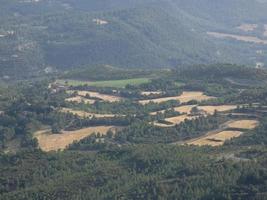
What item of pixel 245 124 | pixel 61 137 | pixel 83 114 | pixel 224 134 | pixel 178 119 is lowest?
pixel 83 114

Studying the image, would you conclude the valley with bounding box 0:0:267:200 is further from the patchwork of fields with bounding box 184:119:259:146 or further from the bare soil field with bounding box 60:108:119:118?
the patchwork of fields with bounding box 184:119:259:146

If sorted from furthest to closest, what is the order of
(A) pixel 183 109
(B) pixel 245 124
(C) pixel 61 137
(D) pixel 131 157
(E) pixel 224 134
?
(A) pixel 183 109, (C) pixel 61 137, (B) pixel 245 124, (E) pixel 224 134, (D) pixel 131 157

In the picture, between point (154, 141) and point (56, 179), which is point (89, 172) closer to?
point (56, 179)

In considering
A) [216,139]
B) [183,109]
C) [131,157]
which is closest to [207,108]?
[183,109]

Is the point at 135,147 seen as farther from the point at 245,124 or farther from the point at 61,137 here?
the point at 245,124

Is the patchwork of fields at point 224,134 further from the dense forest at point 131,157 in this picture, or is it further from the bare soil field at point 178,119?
the bare soil field at point 178,119

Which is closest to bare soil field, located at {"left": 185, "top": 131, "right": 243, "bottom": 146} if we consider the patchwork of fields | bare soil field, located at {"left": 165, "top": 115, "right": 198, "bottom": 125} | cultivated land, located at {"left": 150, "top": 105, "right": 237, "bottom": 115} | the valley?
the patchwork of fields

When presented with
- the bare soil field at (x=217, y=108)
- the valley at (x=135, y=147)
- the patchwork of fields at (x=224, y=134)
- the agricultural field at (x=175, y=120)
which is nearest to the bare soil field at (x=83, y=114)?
the valley at (x=135, y=147)
